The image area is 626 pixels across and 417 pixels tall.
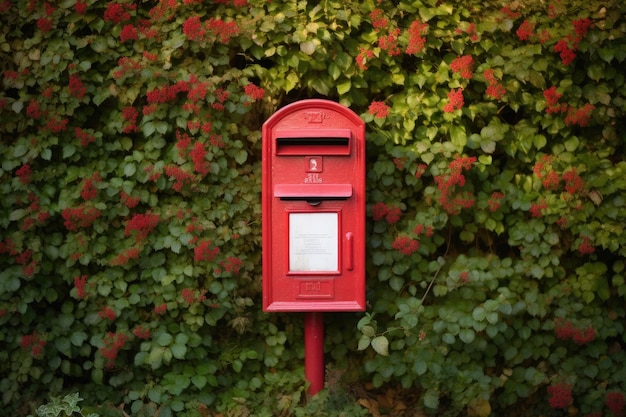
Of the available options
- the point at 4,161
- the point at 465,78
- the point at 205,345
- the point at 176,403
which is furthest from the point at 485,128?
the point at 4,161

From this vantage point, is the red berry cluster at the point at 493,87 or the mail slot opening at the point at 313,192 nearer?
the mail slot opening at the point at 313,192

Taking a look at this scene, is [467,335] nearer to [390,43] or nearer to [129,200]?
[390,43]

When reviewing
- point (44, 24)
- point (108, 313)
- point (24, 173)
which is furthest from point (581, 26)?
point (24, 173)

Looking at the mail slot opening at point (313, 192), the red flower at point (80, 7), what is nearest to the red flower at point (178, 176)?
the mail slot opening at point (313, 192)

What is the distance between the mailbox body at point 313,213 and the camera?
399 centimetres

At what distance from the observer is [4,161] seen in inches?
165

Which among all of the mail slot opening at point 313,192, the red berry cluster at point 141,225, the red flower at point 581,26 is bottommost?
the red berry cluster at point 141,225

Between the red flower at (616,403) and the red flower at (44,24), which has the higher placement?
the red flower at (44,24)

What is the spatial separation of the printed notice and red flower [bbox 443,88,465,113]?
1046 mm

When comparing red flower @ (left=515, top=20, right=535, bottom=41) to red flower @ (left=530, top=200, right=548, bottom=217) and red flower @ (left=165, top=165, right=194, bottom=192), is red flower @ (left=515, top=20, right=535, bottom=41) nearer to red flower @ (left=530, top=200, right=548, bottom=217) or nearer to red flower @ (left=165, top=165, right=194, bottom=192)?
red flower @ (left=530, top=200, right=548, bottom=217)

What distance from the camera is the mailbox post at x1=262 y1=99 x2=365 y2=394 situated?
398 cm

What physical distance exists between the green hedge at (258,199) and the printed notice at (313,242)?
45 cm

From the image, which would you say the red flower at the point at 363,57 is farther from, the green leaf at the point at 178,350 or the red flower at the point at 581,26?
the green leaf at the point at 178,350

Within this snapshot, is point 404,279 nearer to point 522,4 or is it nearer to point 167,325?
point 167,325
